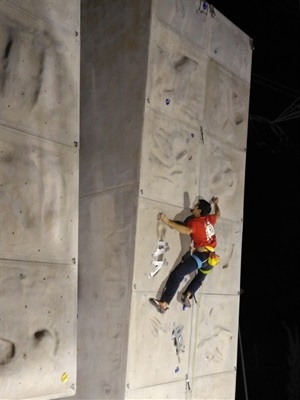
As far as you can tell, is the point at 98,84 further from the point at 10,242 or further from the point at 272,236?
the point at 272,236

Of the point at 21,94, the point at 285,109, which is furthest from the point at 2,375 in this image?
the point at 285,109

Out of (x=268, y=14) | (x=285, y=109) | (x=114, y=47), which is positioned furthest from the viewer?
(x=285, y=109)

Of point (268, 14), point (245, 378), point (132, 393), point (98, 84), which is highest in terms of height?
point (268, 14)

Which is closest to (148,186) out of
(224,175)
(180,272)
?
(180,272)

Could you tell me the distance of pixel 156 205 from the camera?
4.00 metres

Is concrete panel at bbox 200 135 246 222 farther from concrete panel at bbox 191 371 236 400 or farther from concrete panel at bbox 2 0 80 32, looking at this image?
concrete panel at bbox 2 0 80 32

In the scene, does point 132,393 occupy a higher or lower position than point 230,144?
lower

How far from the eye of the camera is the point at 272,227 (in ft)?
24.6

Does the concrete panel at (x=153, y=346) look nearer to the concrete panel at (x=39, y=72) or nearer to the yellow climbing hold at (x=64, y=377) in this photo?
the yellow climbing hold at (x=64, y=377)

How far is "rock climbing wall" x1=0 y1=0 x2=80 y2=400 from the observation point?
3.13m

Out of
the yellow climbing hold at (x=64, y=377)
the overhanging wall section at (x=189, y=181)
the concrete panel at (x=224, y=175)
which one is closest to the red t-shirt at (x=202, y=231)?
the overhanging wall section at (x=189, y=181)

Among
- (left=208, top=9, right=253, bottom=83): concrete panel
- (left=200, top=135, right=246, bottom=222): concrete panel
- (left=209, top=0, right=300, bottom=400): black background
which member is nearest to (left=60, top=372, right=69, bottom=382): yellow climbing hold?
(left=200, top=135, right=246, bottom=222): concrete panel

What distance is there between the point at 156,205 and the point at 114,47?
139cm

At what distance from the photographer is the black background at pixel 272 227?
6754 mm
